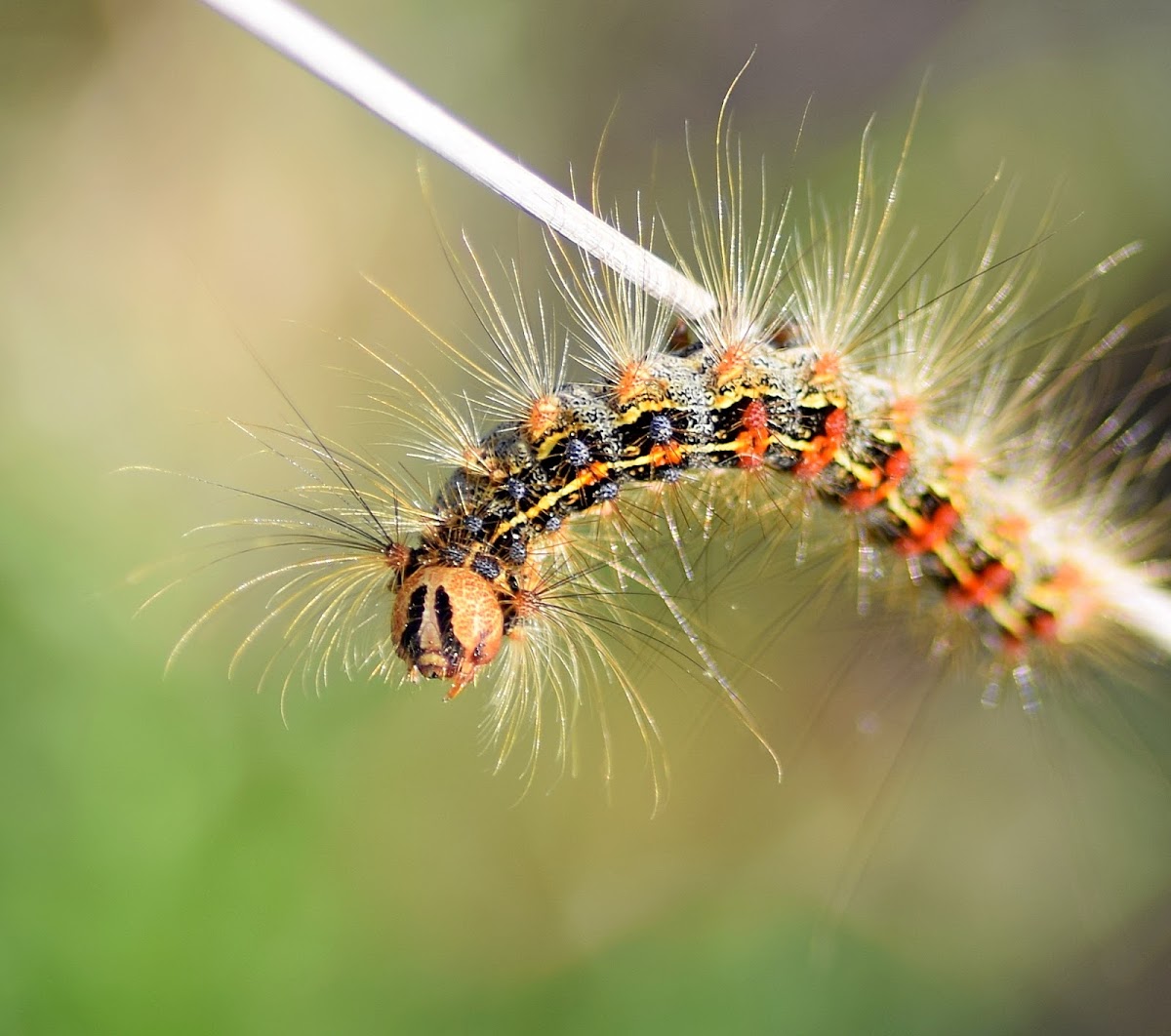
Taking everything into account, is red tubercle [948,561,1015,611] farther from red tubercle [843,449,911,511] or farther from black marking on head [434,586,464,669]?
black marking on head [434,586,464,669]

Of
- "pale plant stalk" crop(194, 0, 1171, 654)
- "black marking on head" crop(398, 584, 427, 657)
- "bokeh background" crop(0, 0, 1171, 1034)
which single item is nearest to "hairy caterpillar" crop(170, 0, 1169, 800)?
"black marking on head" crop(398, 584, 427, 657)

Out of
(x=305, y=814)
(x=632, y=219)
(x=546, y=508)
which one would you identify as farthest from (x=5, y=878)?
(x=632, y=219)

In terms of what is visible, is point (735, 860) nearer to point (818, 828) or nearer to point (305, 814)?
point (818, 828)

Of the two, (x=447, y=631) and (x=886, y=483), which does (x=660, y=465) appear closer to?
(x=447, y=631)

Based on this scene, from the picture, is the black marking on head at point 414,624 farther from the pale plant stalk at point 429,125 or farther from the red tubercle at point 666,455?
the pale plant stalk at point 429,125

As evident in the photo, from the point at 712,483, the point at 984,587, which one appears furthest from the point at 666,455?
the point at 984,587

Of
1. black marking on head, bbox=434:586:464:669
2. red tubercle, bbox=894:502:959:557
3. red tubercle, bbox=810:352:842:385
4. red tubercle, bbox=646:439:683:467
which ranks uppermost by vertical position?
red tubercle, bbox=810:352:842:385

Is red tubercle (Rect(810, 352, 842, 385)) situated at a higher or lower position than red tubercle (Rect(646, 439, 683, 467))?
higher

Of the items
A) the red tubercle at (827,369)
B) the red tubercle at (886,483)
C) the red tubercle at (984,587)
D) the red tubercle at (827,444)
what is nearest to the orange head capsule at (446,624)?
the red tubercle at (827,444)
